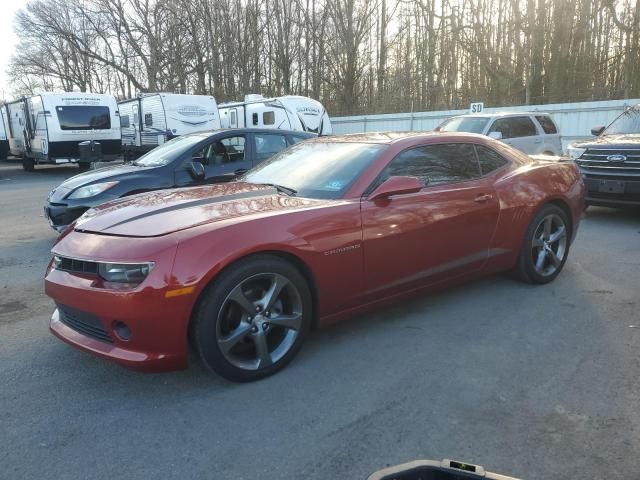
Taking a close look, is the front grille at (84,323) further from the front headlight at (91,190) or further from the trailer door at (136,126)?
the trailer door at (136,126)

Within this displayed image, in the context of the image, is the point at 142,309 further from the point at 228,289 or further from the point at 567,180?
the point at 567,180

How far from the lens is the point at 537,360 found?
343 centimetres

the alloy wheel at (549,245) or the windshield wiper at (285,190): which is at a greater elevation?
the windshield wiper at (285,190)

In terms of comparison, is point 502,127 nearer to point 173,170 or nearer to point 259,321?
point 173,170

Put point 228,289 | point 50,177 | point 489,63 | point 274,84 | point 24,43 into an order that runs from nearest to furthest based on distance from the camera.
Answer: point 228,289 < point 50,177 < point 489,63 < point 274,84 < point 24,43

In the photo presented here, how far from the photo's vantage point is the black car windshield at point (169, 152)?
6.93m

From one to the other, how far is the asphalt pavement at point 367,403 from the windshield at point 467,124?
24.3 ft

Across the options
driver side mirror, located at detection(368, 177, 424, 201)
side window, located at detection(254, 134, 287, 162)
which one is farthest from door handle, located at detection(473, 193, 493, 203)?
side window, located at detection(254, 134, 287, 162)

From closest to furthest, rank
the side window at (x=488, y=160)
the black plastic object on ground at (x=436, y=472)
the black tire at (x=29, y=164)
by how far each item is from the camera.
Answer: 1. the black plastic object on ground at (x=436, y=472)
2. the side window at (x=488, y=160)
3. the black tire at (x=29, y=164)

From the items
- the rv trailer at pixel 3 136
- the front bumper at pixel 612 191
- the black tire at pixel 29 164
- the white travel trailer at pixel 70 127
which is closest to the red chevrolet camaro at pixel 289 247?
the front bumper at pixel 612 191

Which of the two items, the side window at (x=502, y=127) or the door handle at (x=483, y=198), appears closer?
the door handle at (x=483, y=198)

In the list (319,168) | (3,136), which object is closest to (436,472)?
(319,168)

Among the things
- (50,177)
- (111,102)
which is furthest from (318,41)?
(50,177)

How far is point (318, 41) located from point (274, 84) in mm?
4266
